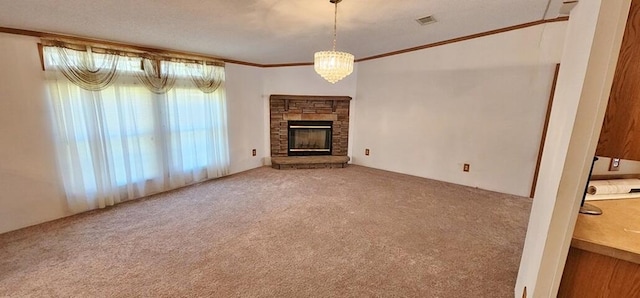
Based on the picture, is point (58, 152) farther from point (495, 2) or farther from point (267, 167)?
point (495, 2)

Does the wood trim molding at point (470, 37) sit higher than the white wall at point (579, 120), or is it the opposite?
the wood trim molding at point (470, 37)

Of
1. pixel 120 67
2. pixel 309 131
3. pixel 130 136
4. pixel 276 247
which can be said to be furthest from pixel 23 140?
pixel 309 131

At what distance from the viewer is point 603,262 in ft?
3.59

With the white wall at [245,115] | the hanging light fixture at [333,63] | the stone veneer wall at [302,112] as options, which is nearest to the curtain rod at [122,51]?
the white wall at [245,115]

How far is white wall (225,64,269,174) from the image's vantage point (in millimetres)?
4695

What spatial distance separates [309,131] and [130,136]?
121 inches

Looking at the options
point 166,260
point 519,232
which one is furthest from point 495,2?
point 166,260

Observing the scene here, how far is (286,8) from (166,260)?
249cm

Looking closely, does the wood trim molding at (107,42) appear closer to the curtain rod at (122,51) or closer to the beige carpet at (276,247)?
the curtain rod at (122,51)

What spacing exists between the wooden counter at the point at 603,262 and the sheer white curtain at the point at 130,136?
4.23 metres

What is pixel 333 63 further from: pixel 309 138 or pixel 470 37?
pixel 309 138

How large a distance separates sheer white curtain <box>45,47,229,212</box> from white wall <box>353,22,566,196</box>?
2.99m

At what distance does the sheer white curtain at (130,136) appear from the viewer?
2.89 metres

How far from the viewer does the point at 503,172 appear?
3.88 m
